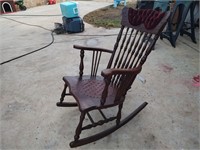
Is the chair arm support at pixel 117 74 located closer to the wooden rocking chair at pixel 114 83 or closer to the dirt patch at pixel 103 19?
the wooden rocking chair at pixel 114 83

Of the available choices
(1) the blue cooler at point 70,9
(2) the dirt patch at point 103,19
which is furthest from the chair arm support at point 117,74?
(2) the dirt patch at point 103,19

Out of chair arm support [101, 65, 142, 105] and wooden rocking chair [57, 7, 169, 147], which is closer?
chair arm support [101, 65, 142, 105]

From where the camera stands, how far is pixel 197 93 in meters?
2.07

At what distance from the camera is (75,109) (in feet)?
6.12

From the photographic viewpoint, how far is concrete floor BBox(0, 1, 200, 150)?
154 cm

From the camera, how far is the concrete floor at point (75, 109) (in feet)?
5.05

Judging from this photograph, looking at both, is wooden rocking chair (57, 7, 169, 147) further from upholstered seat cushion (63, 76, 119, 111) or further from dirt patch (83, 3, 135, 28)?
dirt patch (83, 3, 135, 28)

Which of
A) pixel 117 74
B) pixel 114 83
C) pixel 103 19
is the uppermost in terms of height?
pixel 117 74

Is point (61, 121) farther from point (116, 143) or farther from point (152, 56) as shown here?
point (152, 56)

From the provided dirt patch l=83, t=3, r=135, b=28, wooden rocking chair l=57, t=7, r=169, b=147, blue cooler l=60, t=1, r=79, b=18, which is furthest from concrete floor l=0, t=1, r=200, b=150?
dirt patch l=83, t=3, r=135, b=28

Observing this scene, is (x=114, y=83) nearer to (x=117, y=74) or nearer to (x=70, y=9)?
(x=117, y=74)

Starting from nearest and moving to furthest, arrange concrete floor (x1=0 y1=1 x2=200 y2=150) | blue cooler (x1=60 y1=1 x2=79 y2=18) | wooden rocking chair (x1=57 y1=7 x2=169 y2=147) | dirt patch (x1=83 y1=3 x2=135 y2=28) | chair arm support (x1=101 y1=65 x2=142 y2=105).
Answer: chair arm support (x1=101 y1=65 x2=142 y2=105) → wooden rocking chair (x1=57 y1=7 x2=169 y2=147) → concrete floor (x1=0 y1=1 x2=200 y2=150) → blue cooler (x1=60 y1=1 x2=79 y2=18) → dirt patch (x1=83 y1=3 x2=135 y2=28)

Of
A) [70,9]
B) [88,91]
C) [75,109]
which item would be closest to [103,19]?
[70,9]

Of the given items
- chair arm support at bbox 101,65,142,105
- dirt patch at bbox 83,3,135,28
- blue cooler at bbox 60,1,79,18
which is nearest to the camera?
chair arm support at bbox 101,65,142,105
